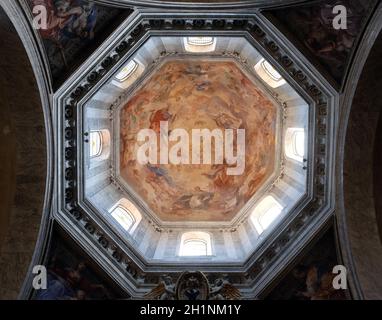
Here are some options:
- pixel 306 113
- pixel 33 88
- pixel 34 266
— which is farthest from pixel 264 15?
pixel 34 266

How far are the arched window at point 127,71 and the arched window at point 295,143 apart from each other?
16.8 feet

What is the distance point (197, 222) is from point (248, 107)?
14.5 ft

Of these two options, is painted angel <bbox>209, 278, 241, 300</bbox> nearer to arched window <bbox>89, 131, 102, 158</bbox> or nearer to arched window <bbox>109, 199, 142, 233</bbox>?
arched window <bbox>109, 199, 142, 233</bbox>

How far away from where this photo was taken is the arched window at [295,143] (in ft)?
44.7

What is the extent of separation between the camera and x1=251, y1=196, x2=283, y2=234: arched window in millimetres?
13836

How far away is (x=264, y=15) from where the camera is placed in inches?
421

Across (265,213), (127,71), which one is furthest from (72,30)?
(265,213)

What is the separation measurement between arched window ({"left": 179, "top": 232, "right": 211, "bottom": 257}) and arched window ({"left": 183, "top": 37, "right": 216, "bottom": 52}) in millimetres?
5999

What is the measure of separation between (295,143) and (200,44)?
4.12 meters

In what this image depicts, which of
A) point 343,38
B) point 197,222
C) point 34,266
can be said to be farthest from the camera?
point 197,222

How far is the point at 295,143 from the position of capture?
46.8ft

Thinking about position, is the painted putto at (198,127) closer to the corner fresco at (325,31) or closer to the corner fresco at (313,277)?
the corner fresco at (313,277)

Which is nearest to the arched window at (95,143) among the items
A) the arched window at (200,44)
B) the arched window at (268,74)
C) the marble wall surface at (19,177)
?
the marble wall surface at (19,177)

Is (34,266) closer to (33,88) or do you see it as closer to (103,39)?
(33,88)
